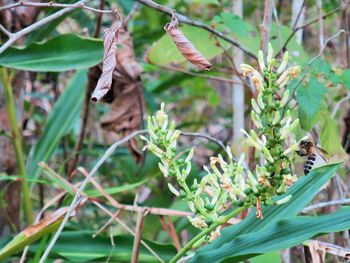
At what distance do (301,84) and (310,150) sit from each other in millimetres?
206

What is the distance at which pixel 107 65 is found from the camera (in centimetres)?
75

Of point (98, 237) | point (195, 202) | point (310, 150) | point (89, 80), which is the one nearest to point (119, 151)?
point (89, 80)

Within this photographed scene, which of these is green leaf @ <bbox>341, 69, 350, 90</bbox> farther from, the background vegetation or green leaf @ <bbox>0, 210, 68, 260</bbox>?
green leaf @ <bbox>0, 210, 68, 260</bbox>

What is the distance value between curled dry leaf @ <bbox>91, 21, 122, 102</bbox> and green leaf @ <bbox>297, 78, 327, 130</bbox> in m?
0.32

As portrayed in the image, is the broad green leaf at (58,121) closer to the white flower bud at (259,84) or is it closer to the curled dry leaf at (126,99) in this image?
the curled dry leaf at (126,99)

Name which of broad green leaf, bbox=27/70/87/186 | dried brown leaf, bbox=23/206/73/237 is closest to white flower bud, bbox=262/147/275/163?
dried brown leaf, bbox=23/206/73/237

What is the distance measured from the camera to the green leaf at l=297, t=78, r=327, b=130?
97 centimetres

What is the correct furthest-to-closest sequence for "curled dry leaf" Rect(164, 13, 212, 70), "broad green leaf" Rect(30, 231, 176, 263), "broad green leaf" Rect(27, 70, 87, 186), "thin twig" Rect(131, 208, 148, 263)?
1. "broad green leaf" Rect(27, 70, 87, 186)
2. "broad green leaf" Rect(30, 231, 176, 263)
3. "thin twig" Rect(131, 208, 148, 263)
4. "curled dry leaf" Rect(164, 13, 212, 70)

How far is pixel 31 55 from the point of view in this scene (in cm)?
116

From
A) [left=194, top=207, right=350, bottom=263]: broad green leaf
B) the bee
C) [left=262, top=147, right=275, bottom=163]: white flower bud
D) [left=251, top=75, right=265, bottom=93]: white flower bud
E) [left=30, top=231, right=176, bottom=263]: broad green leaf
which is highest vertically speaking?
[left=251, top=75, right=265, bottom=93]: white flower bud

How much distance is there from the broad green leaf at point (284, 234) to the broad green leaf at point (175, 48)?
1.96 feet

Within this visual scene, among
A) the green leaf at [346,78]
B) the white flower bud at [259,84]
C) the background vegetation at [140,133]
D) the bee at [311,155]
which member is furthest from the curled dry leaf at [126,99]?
the white flower bud at [259,84]

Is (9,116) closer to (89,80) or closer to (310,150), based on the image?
(89,80)

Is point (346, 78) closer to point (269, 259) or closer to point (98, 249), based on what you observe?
point (269, 259)
